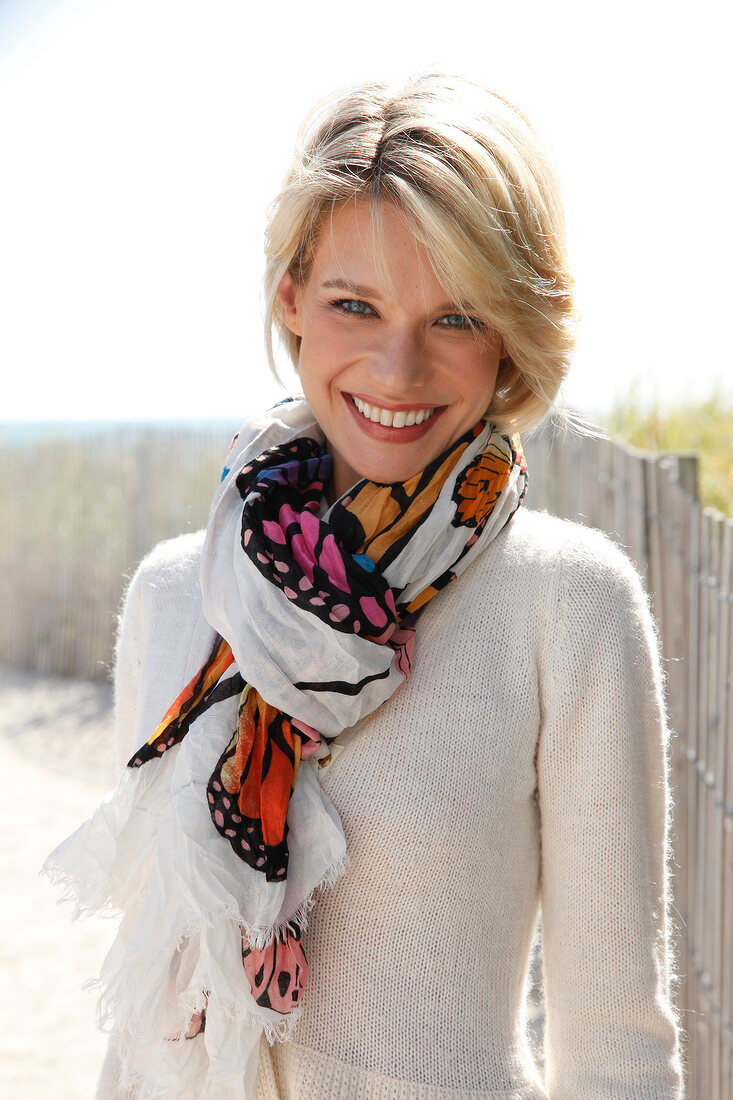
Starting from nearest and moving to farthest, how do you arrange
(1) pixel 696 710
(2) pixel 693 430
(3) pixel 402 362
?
(3) pixel 402 362 → (1) pixel 696 710 → (2) pixel 693 430

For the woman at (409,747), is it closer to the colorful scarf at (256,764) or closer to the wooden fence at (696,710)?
the colorful scarf at (256,764)

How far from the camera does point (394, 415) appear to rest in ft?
4.93

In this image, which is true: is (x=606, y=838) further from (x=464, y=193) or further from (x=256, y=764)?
(x=464, y=193)

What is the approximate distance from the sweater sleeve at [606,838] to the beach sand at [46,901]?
29.8 inches

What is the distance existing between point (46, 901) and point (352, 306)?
177 inches

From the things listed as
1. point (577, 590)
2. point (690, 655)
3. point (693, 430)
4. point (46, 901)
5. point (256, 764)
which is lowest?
point (46, 901)

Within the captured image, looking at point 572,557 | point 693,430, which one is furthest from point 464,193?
point 693,430

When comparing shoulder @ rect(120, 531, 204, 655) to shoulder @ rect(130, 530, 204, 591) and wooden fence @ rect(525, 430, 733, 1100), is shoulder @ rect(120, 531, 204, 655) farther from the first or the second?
wooden fence @ rect(525, 430, 733, 1100)

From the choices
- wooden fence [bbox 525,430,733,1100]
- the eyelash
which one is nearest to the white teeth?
the eyelash

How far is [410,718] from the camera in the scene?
4.70 feet

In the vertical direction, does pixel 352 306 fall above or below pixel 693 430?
above

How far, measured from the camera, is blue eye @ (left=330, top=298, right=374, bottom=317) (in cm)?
148

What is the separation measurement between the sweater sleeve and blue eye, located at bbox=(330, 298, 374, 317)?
51cm

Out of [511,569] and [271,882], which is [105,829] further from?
[511,569]
